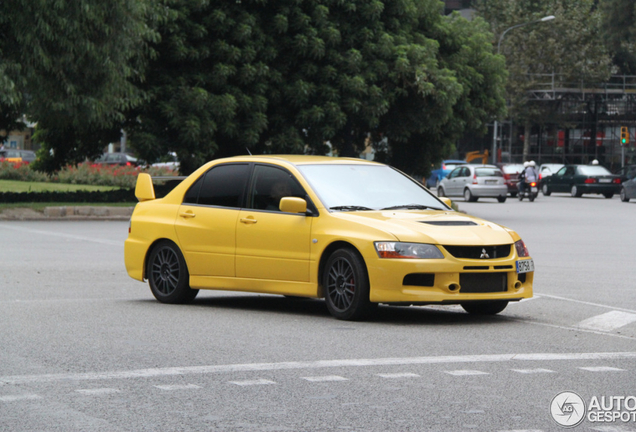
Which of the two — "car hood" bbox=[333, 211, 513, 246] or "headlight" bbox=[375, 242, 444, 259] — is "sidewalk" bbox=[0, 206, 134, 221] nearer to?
"car hood" bbox=[333, 211, 513, 246]

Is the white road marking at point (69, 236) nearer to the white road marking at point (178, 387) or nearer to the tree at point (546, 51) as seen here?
the white road marking at point (178, 387)

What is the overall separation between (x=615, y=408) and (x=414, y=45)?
2541 centimetres

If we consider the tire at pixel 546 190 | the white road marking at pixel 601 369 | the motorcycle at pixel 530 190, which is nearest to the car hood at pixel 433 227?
the white road marking at pixel 601 369

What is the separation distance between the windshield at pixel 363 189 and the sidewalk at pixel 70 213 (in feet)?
59.2

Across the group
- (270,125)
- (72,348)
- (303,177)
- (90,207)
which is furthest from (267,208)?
(270,125)

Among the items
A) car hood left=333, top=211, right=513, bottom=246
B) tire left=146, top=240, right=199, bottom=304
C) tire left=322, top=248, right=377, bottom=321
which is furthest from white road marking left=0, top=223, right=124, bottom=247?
car hood left=333, top=211, right=513, bottom=246

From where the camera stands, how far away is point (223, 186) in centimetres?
1138

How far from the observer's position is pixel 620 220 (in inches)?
1250

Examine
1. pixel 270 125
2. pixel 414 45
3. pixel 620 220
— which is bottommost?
pixel 620 220

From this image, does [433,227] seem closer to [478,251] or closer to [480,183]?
[478,251]

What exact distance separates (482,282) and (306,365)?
8.95 ft

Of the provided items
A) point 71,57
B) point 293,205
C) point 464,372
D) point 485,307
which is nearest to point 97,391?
point 464,372

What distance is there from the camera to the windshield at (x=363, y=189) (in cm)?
1055

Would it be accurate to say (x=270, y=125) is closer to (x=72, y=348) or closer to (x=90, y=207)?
(x=90, y=207)
